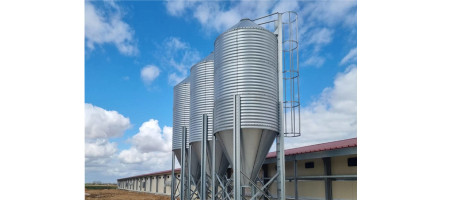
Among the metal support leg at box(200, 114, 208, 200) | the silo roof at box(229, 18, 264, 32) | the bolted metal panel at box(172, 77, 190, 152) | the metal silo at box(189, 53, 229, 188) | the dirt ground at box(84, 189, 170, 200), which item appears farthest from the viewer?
the dirt ground at box(84, 189, 170, 200)

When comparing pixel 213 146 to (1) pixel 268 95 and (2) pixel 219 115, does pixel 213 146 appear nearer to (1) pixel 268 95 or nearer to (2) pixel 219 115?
(2) pixel 219 115

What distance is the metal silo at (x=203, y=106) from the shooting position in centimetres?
1692

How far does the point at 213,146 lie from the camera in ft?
51.2

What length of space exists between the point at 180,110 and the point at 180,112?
12cm

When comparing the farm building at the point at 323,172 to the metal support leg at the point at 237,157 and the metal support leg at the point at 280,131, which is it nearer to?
the metal support leg at the point at 280,131

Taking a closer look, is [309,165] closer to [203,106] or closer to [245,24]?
[203,106]

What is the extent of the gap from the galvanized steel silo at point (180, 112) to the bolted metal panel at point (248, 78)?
5934mm

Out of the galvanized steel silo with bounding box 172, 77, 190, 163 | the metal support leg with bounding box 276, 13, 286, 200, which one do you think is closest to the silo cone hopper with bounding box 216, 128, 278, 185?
the metal support leg with bounding box 276, 13, 286, 200

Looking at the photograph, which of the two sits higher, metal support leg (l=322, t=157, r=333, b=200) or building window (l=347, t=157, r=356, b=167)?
building window (l=347, t=157, r=356, b=167)

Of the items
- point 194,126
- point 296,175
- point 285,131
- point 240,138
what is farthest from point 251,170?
point 194,126

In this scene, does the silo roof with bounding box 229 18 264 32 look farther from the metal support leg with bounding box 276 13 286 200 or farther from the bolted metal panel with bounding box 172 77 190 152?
the bolted metal panel with bounding box 172 77 190 152

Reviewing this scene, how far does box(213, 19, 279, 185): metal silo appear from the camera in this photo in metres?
13.4

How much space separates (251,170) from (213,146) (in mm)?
2567

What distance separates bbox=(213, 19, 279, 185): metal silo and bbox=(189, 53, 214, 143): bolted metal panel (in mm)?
2661
